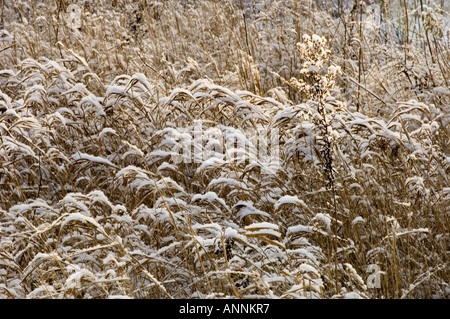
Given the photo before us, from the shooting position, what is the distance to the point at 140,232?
2.14 m

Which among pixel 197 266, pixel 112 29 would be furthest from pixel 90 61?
pixel 197 266

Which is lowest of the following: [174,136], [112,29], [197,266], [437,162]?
[197,266]

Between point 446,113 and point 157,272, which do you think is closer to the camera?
point 157,272

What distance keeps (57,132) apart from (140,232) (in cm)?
104

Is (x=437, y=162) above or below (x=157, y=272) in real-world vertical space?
above

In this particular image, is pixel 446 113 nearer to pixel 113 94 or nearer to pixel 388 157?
pixel 388 157

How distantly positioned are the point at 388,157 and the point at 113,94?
1515mm

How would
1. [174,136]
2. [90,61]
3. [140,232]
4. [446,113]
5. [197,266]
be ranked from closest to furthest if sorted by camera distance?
[197,266] < [140,232] < [174,136] < [446,113] < [90,61]

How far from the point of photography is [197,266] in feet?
6.48

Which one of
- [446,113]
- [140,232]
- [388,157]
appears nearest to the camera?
[140,232]

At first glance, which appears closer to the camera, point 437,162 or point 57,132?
point 437,162
